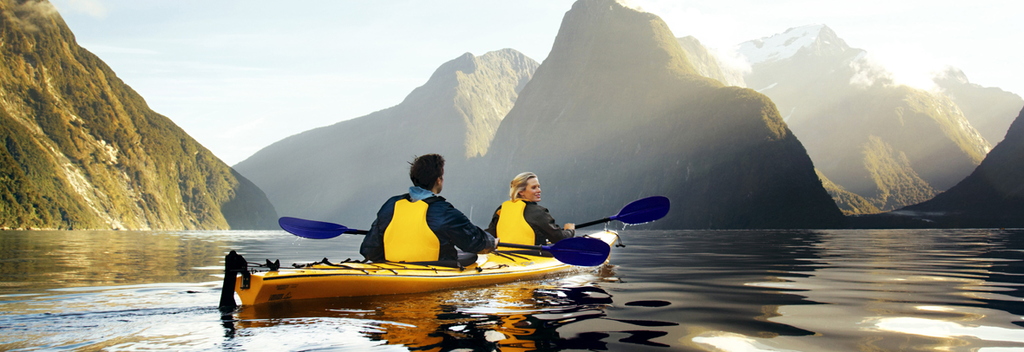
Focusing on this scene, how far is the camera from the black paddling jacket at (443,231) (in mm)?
7031

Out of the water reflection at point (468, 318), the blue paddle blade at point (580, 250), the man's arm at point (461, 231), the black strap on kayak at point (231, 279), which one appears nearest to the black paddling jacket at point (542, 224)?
the blue paddle blade at point (580, 250)

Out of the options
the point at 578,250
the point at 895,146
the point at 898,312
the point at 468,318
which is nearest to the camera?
the point at 468,318

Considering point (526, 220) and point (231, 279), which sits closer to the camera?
point (231, 279)

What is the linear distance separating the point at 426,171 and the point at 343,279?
1552mm

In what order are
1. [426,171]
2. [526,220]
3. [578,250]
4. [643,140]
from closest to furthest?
1. [426,171]
2. [578,250]
3. [526,220]
4. [643,140]

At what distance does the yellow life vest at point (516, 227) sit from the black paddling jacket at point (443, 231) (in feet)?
6.31

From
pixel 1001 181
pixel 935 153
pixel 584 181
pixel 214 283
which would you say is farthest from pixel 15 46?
pixel 935 153

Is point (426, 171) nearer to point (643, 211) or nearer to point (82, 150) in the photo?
point (643, 211)

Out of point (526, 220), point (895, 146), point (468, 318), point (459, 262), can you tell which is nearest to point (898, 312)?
point (468, 318)

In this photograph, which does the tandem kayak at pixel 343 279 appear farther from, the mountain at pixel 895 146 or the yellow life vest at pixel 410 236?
the mountain at pixel 895 146

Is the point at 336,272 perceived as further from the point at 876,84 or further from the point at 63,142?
the point at 876,84

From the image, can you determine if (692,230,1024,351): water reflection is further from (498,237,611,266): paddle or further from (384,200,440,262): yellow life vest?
(384,200,440,262): yellow life vest

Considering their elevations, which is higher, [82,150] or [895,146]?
[895,146]

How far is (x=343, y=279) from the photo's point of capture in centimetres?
695
